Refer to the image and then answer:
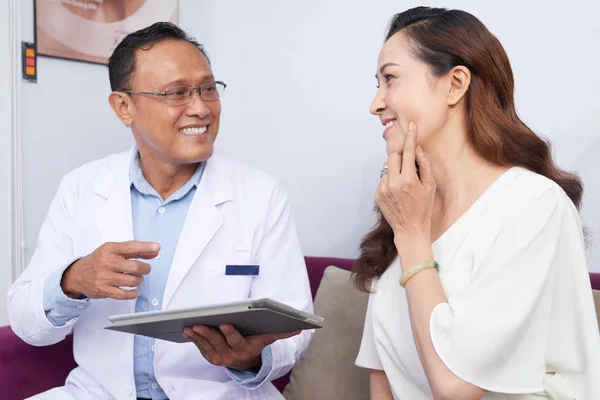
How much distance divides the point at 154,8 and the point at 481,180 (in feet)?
6.15

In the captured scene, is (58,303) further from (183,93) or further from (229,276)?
(183,93)

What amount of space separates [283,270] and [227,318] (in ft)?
1.72

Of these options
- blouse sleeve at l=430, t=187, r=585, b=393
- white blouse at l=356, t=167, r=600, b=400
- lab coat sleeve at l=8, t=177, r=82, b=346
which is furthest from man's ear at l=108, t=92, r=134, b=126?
blouse sleeve at l=430, t=187, r=585, b=393

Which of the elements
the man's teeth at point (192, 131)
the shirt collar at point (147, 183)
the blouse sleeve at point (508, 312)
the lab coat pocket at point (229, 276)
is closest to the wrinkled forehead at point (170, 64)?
the man's teeth at point (192, 131)

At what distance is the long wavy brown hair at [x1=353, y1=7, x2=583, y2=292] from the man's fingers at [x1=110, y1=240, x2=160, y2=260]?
70 centimetres

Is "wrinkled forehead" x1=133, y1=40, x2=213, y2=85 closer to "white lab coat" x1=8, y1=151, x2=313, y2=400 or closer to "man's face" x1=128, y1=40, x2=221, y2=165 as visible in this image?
"man's face" x1=128, y1=40, x2=221, y2=165

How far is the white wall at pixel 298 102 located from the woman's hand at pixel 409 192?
83 cm

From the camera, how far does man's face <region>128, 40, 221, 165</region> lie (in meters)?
1.77

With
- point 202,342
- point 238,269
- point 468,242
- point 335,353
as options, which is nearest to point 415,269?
point 468,242

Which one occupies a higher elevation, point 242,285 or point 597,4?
point 597,4

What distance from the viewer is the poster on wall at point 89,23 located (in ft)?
7.95

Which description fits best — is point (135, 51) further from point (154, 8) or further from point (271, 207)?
point (154, 8)

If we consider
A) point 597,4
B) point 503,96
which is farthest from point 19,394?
point 597,4

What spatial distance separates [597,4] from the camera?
1.91 metres
